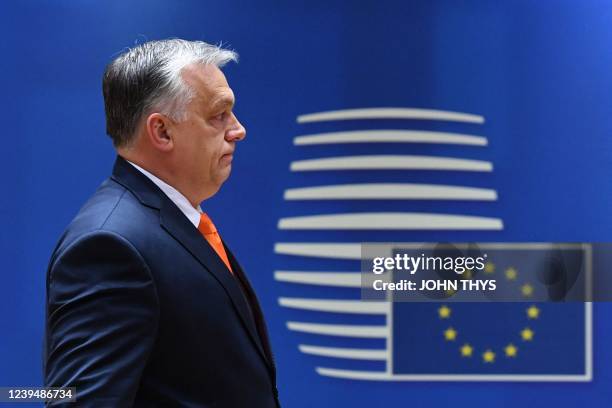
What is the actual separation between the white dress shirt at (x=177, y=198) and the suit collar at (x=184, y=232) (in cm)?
1

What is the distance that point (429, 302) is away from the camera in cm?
256

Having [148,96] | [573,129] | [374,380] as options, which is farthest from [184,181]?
[573,129]

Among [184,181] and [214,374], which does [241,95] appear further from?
[214,374]

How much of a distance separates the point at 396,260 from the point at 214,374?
4.99ft

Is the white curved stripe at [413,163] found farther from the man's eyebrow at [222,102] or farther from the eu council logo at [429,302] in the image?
the man's eyebrow at [222,102]

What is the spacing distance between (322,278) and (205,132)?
1422mm

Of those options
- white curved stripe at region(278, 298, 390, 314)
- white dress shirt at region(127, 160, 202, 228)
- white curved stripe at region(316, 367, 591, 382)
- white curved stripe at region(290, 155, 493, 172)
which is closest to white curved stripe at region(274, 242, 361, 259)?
white curved stripe at region(278, 298, 390, 314)

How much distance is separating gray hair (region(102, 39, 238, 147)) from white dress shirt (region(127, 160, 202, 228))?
0.24 ft

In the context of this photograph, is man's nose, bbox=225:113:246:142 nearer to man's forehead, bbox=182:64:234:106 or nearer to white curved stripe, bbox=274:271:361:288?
man's forehead, bbox=182:64:234:106

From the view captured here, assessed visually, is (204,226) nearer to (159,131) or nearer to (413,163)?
(159,131)

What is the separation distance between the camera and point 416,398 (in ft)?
8.42

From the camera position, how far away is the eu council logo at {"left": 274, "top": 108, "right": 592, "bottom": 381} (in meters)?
2.56
